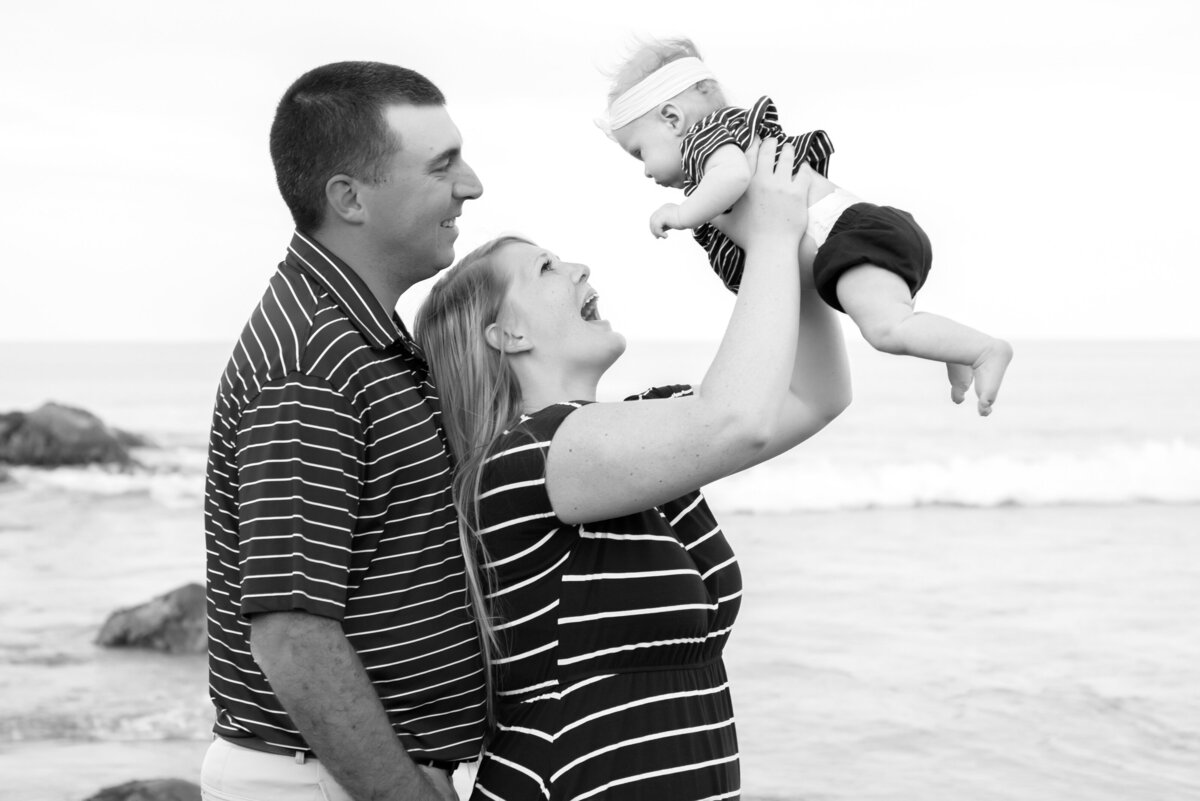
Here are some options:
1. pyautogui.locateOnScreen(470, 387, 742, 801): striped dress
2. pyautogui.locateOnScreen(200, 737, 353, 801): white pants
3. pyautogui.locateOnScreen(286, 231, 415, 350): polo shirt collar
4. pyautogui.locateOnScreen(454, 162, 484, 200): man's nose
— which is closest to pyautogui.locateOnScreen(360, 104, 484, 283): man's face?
pyautogui.locateOnScreen(454, 162, 484, 200): man's nose

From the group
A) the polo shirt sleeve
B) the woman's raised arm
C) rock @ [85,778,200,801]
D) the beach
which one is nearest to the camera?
the polo shirt sleeve

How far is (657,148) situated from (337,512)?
4.27 feet

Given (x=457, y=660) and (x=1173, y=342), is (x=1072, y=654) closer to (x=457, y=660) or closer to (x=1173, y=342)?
(x=457, y=660)

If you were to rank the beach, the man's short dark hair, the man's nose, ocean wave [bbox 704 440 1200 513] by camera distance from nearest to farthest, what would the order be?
the man's short dark hair, the man's nose, the beach, ocean wave [bbox 704 440 1200 513]

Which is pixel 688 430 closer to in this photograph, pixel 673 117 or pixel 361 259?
pixel 361 259

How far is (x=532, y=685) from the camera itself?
90.0 inches

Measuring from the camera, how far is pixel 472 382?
2441mm

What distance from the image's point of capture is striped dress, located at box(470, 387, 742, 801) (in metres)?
2.22

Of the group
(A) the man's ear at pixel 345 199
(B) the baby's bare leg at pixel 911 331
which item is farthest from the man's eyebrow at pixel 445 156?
(B) the baby's bare leg at pixel 911 331

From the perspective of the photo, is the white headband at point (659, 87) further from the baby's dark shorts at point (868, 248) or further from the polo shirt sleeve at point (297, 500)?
the polo shirt sleeve at point (297, 500)

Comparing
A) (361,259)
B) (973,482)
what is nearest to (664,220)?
(361,259)

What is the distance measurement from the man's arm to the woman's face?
0.72 meters

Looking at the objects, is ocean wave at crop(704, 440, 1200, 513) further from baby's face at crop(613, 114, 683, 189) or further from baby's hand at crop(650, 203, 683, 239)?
baby's hand at crop(650, 203, 683, 239)

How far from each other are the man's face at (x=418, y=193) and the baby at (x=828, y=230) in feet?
1.40
